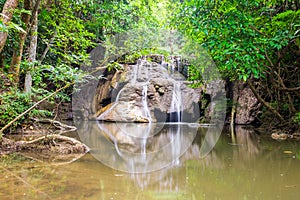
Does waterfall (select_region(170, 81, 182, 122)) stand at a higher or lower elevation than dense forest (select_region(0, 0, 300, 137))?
lower

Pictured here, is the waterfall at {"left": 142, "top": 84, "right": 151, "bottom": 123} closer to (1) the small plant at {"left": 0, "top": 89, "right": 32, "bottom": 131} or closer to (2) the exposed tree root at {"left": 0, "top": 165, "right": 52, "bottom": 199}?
(1) the small plant at {"left": 0, "top": 89, "right": 32, "bottom": 131}

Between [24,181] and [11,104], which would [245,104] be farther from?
[24,181]

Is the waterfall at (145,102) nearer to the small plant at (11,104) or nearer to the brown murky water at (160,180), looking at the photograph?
the small plant at (11,104)

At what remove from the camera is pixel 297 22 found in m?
3.64

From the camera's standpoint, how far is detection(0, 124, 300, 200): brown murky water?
5.66ft

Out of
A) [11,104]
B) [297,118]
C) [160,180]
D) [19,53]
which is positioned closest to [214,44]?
[160,180]

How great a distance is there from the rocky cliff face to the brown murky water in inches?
287

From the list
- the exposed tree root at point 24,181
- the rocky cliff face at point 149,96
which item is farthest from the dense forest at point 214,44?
the rocky cliff face at point 149,96

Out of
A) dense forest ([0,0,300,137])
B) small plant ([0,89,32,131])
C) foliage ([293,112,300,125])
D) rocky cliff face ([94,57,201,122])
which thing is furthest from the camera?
rocky cliff face ([94,57,201,122])

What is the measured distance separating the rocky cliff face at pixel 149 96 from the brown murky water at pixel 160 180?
7.29 meters

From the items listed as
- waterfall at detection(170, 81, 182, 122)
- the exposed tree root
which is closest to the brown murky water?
the exposed tree root

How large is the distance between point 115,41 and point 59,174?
8009 mm

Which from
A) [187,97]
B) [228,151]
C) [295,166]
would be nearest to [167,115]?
[187,97]

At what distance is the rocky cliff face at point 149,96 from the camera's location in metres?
10.3
